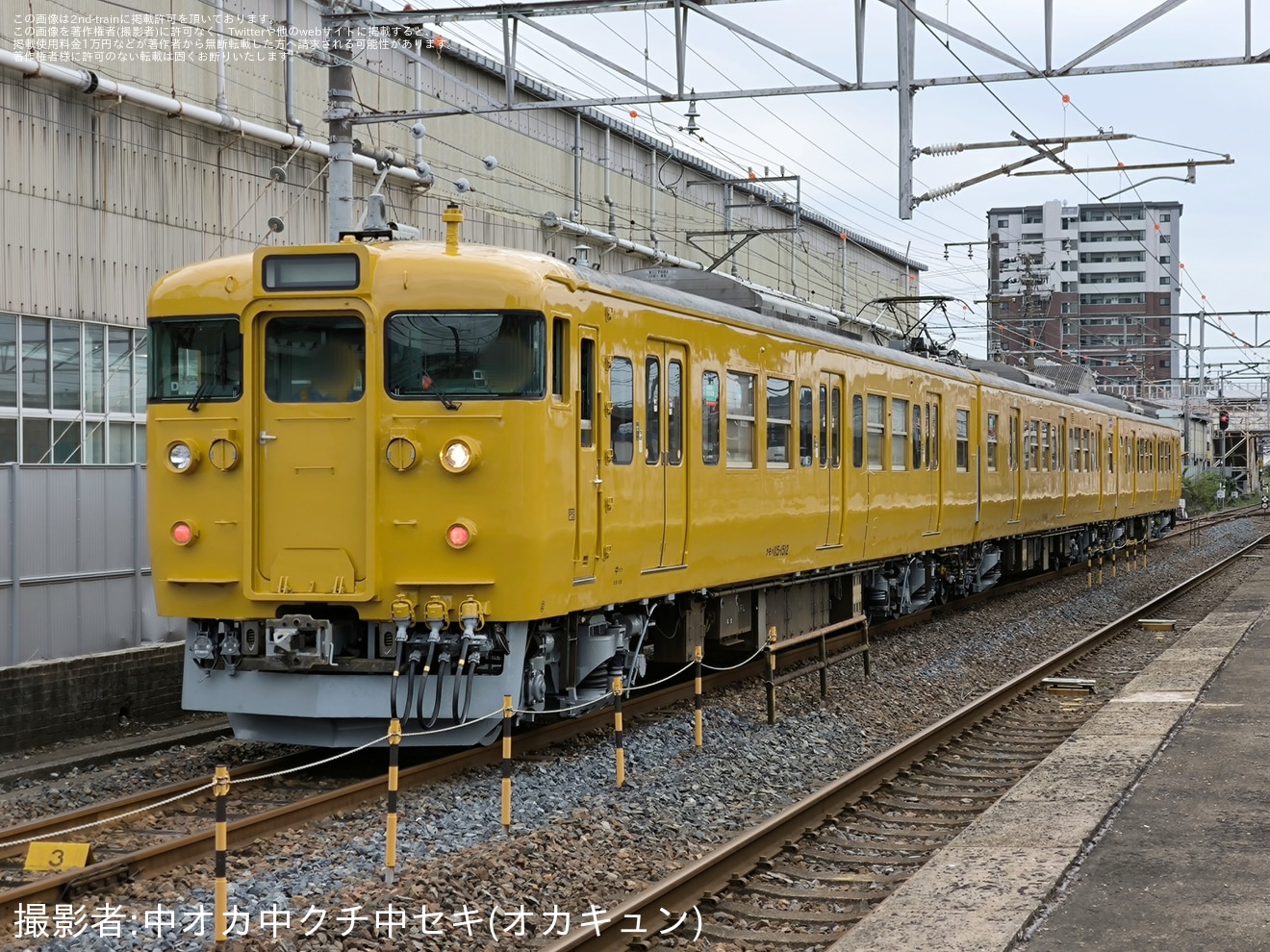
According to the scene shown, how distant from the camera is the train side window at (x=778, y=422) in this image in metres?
13.3

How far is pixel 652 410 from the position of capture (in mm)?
10992

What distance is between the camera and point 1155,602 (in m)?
22.5

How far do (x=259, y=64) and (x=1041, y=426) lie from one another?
44.9 feet

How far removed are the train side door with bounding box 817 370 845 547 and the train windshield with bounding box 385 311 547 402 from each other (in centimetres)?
574

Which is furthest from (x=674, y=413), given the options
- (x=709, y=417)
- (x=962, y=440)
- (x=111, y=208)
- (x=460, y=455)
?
(x=962, y=440)

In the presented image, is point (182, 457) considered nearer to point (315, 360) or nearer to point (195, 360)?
point (195, 360)

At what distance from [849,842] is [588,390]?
3.32m

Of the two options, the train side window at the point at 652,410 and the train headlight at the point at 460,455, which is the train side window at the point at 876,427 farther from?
the train headlight at the point at 460,455

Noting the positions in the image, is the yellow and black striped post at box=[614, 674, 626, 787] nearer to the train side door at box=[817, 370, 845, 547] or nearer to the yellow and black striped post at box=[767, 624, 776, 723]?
the yellow and black striped post at box=[767, 624, 776, 723]

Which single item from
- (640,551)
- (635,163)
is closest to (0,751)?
(640,551)

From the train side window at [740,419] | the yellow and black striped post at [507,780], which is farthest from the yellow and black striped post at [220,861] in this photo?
the train side window at [740,419]

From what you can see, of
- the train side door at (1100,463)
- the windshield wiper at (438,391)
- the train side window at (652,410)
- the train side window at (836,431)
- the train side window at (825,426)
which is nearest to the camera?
the windshield wiper at (438,391)

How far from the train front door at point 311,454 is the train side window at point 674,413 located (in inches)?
104

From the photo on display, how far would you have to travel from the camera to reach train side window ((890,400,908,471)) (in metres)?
17.1
